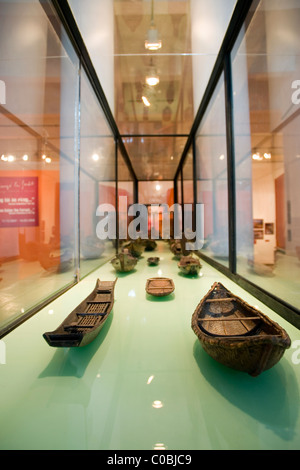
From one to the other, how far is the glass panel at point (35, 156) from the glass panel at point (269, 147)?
91.7 inches

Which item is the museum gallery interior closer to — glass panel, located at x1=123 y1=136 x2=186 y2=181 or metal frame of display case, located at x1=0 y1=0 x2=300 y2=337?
metal frame of display case, located at x1=0 y1=0 x2=300 y2=337

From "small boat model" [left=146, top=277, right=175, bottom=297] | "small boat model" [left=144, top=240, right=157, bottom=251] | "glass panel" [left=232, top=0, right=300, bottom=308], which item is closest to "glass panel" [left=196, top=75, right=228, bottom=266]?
"glass panel" [left=232, top=0, right=300, bottom=308]

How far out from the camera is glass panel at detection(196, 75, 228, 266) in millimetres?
3252

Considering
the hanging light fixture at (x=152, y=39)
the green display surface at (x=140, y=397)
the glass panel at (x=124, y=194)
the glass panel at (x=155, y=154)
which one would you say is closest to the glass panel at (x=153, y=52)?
the hanging light fixture at (x=152, y=39)

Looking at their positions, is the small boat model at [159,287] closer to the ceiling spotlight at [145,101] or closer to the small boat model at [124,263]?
the small boat model at [124,263]

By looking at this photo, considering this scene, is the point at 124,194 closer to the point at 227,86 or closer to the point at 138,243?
the point at 138,243

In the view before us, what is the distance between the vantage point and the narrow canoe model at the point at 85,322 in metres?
0.99

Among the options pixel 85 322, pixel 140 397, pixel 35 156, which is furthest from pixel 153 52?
pixel 140 397

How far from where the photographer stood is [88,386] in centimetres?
92

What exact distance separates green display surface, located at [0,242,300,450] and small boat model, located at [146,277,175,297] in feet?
2.07

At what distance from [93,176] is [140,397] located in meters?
3.88

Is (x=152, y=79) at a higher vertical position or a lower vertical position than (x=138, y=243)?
higher

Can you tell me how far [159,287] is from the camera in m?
2.33

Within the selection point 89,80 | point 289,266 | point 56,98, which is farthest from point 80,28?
point 289,266
